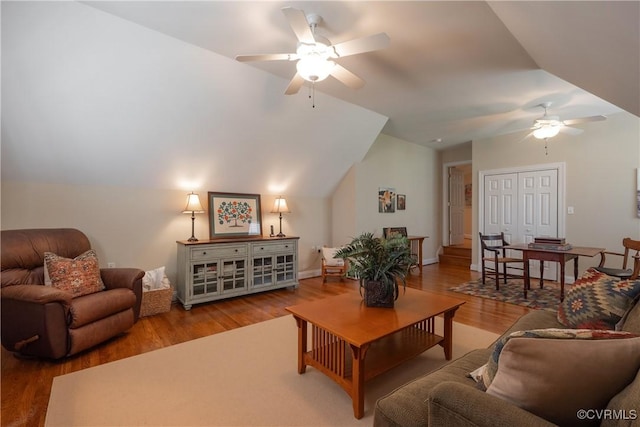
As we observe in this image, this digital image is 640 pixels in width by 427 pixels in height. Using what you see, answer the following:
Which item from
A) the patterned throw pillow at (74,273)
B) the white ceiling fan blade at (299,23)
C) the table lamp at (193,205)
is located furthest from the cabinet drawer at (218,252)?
the white ceiling fan blade at (299,23)

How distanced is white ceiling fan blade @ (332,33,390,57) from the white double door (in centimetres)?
460

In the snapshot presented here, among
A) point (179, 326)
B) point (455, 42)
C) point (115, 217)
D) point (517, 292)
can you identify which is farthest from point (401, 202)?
point (115, 217)

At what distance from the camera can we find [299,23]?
1.77m

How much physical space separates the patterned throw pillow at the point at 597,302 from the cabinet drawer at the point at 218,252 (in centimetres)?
340

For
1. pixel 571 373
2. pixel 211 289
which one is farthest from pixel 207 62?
pixel 571 373

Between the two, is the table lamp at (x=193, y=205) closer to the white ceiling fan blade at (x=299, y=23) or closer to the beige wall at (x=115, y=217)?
the beige wall at (x=115, y=217)

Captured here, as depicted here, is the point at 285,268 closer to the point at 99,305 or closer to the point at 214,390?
the point at 99,305

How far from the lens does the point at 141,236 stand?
12.0ft

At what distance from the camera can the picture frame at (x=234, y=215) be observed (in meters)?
4.11

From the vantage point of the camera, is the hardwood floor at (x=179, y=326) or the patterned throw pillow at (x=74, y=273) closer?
the hardwood floor at (x=179, y=326)

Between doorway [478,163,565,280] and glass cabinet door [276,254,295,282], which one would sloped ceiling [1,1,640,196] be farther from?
glass cabinet door [276,254,295,282]

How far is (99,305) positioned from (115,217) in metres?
1.40

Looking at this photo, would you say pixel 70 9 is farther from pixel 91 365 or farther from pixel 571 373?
pixel 571 373

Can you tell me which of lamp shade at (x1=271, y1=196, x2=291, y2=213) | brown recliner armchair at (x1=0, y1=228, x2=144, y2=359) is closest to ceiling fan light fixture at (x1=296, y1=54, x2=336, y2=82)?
brown recliner armchair at (x1=0, y1=228, x2=144, y2=359)
